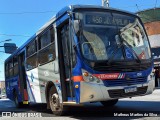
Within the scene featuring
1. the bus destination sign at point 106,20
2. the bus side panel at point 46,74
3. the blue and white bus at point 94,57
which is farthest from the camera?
the bus side panel at point 46,74

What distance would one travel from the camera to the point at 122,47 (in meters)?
9.22

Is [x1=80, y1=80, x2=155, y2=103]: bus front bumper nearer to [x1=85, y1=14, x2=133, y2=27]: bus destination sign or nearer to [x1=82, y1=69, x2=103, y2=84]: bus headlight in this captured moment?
[x1=82, y1=69, x2=103, y2=84]: bus headlight

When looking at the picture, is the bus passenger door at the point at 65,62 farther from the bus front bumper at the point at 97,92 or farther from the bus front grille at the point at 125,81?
the bus front grille at the point at 125,81

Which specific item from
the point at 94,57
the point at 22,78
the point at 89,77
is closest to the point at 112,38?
the point at 94,57

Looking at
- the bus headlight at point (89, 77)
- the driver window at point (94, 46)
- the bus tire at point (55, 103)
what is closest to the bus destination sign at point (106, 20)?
the driver window at point (94, 46)

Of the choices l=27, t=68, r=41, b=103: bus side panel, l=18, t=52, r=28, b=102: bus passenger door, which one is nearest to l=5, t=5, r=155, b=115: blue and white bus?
l=27, t=68, r=41, b=103: bus side panel

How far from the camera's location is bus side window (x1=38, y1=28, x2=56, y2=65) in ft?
34.3

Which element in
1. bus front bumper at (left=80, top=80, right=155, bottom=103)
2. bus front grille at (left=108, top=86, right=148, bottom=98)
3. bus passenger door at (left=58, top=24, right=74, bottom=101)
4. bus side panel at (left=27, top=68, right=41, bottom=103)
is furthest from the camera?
bus side panel at (left=27, top=68, right=41, bottom=103)

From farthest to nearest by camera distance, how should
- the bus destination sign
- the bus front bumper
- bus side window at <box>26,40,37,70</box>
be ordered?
bus side window at <box>26,40,37,70</box> < the bus destination sign < the bus front bumper

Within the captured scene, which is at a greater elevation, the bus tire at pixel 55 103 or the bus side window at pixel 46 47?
the bus side window at pixel 46 47

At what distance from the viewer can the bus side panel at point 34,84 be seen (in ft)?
41.1

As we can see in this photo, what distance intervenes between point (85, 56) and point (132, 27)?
205cm

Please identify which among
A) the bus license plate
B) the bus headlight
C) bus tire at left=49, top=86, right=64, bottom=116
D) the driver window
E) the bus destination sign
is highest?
the bus destination sign

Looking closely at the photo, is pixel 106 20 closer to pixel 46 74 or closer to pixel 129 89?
pixel 129 89
